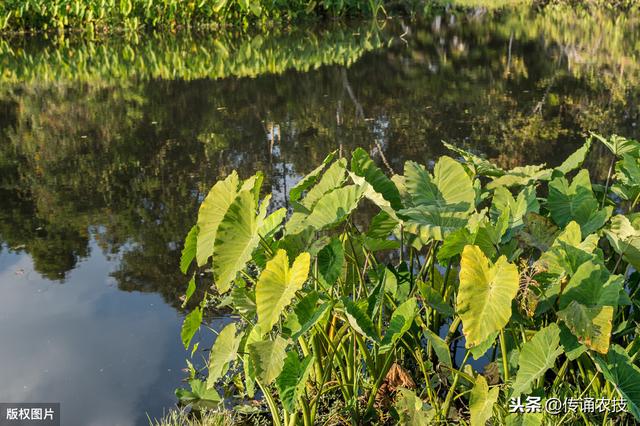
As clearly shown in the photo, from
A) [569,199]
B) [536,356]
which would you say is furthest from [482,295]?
[569,199]

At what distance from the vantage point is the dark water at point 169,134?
3.20m

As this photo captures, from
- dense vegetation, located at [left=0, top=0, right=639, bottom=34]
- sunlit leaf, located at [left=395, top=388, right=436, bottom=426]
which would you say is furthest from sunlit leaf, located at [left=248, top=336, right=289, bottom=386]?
dense vegetation, located at [left=0, top=0, right=639, bottom=34]

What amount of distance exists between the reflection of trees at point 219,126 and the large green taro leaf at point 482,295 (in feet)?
6.66

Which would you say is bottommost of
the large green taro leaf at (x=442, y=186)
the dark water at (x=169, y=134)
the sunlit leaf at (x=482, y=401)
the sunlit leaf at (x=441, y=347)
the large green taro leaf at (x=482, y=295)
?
the dark water at (x=169, y=134)

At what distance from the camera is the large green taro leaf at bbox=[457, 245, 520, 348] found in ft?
5.78

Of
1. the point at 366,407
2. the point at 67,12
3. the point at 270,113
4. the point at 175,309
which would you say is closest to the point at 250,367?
the point at 366,407

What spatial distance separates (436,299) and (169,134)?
5104 millimetres

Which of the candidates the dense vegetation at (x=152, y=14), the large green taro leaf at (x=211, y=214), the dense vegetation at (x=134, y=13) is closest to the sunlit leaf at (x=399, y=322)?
the large green taro leaf at (x=211, y=214)

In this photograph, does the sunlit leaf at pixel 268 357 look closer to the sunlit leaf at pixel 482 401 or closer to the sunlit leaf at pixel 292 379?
the sunlit leaf at pixel 292 379

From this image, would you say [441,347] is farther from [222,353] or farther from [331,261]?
[222,353]

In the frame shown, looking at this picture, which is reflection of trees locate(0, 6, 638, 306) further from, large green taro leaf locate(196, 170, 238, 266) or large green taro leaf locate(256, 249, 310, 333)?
large green taro leaf locate(256, 249, 310, 333)

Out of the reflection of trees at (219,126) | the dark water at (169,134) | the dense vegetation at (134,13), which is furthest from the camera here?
the dense vegetation at (134,13)

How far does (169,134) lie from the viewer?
6.82 meters

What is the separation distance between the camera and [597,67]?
950cm
